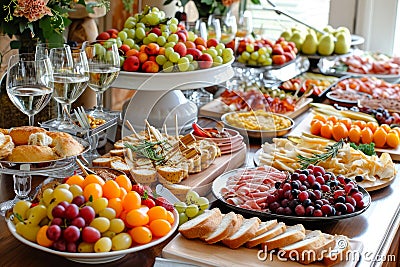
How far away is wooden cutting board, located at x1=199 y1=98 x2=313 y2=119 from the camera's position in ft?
7.54

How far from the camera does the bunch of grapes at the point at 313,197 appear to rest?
4.98 feet

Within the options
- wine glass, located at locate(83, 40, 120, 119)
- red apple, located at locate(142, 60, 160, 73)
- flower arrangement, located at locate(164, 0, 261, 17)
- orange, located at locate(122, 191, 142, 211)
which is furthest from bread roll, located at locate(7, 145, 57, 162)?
flower arrangement, located at locate(164, 0, 261, 17)

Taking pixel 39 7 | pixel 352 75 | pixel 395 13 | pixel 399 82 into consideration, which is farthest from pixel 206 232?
pixel 395 13

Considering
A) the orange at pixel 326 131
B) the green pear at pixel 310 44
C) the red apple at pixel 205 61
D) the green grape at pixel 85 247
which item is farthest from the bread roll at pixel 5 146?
the green pear at pixel 310 44

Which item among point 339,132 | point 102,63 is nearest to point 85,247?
point 102,63

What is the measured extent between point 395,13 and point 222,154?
2465 mm

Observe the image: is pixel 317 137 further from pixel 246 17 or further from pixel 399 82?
pixel 399 82

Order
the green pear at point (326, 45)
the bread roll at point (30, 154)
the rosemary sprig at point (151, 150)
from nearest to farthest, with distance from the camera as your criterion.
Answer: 1. the bread roll at point (30, 154)
2. the rosemary sprig at point (151, 150)
3. the green pear at point (326, 45)

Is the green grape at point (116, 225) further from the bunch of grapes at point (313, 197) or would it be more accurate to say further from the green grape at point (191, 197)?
the bunch of grapes at point (313, 197)

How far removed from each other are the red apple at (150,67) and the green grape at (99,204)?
775 millimetres

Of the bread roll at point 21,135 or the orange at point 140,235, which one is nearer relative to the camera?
the orange at point 140,235

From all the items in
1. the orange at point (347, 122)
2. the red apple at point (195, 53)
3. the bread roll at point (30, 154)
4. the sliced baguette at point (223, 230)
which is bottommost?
the sliced baguette at point (223, 230)

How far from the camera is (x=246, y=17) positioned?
9.49 ft

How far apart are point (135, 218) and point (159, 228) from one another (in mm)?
55
